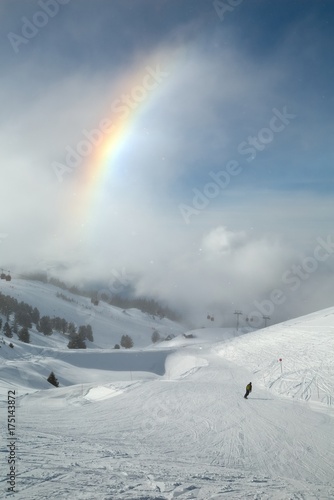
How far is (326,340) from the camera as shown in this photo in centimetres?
3841

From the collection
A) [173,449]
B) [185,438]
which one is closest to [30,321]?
[185,438]

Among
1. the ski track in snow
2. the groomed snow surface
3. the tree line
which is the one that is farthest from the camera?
the tree line

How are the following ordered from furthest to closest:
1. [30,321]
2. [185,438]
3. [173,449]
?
1. [30,321]
2. [185,438]
3. [173,449]

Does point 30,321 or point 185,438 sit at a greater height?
point 185,438

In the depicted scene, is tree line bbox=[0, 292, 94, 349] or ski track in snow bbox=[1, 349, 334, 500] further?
tree line bbox=[0, 292, 94, 349]

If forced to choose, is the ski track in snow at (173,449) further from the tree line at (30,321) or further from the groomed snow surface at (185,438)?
the tree line at (30,321)

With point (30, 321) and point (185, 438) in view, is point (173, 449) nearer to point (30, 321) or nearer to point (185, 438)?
point (185, 438)

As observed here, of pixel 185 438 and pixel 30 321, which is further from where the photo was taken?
pixel 30 321

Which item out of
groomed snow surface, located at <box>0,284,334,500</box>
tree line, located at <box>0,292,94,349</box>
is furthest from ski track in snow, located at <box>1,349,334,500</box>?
tree line, located at <box>0,292,94,349</box>

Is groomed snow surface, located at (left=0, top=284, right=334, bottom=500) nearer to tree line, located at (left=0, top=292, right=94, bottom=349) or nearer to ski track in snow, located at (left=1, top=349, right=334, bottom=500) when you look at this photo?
ski track in snow, located at (left=1, top=349, right=334, bottom=500)

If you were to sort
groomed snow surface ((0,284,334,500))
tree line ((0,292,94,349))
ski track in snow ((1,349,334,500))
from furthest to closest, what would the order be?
tree line ((0,292,94,349)), groomed snow surface ((0,284,334,500)), ski track in snow ((1,349,334,500))

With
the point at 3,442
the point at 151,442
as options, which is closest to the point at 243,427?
the point at 151,442

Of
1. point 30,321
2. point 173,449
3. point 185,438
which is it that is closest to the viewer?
point 173,449

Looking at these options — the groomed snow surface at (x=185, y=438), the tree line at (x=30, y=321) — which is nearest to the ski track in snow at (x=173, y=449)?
the groomed snow surface at (x=185, y=438)
